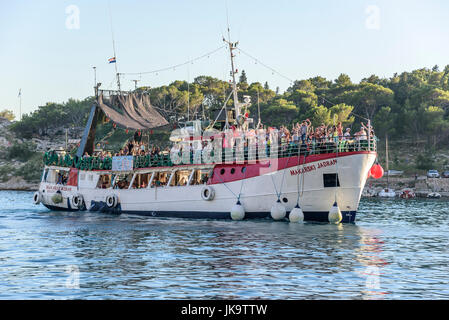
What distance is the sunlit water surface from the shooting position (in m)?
16.8

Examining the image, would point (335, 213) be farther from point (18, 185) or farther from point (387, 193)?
point (18, 185)

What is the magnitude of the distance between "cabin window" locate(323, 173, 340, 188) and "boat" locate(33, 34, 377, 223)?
59 millimetres

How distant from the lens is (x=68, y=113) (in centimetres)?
13838

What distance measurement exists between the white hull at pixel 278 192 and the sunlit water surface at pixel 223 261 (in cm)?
136

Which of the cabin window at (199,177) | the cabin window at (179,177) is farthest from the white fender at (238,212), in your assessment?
the cabin window at (179,177)

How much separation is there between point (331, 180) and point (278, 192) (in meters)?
3.38

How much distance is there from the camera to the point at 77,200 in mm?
46875

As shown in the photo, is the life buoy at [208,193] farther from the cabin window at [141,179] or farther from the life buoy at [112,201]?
the life buoy at [112,201]

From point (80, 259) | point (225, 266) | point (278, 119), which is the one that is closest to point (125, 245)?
point (80, 259)

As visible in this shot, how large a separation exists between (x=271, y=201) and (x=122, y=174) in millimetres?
14301

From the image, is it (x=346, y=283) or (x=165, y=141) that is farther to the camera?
(x=165, y=141)

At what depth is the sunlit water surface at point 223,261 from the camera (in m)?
16.8

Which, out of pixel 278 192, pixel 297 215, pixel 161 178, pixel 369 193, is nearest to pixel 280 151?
pixel 278 192
